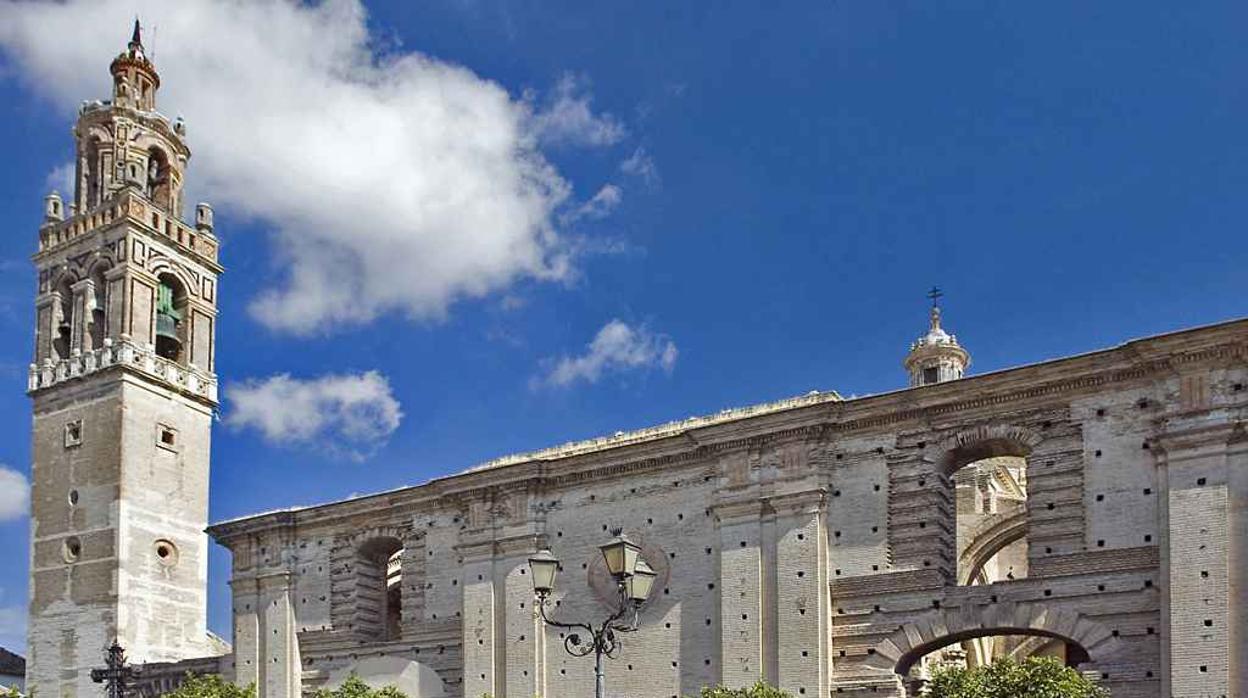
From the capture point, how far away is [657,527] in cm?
2525

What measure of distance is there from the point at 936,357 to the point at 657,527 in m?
17.3

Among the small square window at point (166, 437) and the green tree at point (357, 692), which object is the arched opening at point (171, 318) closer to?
the small square window at point (166, 437)

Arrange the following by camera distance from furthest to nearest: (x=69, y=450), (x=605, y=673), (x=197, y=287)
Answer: (x=197, y=287)
(x=69, y=450)
(x=605, y=673)

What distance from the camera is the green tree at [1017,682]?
56.3 feet

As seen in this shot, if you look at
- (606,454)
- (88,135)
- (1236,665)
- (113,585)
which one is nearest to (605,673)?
(606,454)

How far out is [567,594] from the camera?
26.0m

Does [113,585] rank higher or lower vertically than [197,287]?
lower

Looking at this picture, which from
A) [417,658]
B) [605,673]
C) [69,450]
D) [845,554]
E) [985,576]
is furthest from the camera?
[69,450]

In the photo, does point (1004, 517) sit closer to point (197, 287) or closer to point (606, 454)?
point (606, 454)

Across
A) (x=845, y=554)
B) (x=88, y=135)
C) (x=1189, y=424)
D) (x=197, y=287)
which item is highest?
(x=88, y=135)

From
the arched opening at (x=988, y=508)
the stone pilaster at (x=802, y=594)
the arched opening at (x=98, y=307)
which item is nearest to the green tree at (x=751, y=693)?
the stone pilaster at (x=802, y=594)

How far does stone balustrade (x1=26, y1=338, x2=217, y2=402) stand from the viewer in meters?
33.9

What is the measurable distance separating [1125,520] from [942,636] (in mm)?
3510

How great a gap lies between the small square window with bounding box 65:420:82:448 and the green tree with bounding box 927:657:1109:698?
81.4ft
